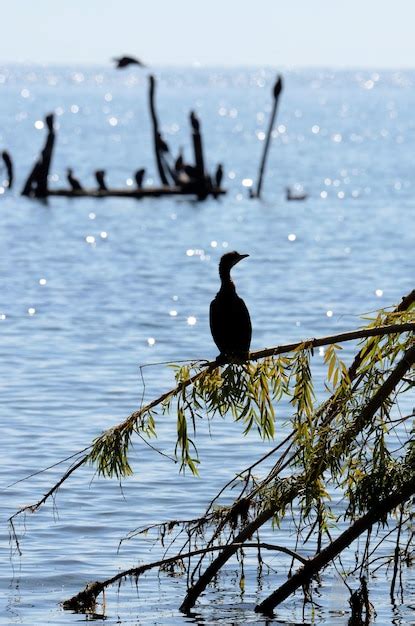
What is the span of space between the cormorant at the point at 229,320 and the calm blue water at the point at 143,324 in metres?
1.95

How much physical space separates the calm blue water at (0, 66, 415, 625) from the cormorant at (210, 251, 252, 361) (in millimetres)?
1945

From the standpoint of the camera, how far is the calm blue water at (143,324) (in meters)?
10.3

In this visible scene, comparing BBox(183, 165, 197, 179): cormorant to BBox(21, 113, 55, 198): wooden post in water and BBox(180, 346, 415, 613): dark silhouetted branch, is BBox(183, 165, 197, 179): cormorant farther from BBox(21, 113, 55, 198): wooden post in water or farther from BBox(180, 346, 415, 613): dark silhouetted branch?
BBox(180, 346, 415, 613): dark silhouetted branch

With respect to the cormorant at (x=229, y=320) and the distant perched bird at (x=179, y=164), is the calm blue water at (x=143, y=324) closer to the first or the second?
the distant perched bird at (x=179, y=164)

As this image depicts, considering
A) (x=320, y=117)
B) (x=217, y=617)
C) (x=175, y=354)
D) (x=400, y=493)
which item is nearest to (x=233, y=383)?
(x=400, y=493)

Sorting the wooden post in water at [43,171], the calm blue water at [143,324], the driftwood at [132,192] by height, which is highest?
the wooden post in water at [43,171]

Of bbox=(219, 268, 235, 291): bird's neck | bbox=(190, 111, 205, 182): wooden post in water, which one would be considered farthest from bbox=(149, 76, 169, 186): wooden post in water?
bbox=(219, 268, 235, 291): bird's neck

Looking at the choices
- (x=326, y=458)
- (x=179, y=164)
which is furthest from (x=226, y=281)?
(x=179, y=164)

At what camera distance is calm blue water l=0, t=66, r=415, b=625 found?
10.3 m

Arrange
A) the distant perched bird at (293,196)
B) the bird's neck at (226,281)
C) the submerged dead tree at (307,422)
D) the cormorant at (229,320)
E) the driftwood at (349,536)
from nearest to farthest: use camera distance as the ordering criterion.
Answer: the submerged dead tree at (307,422)
the driftwood at (349,536)
the cormorant at (229,320)
the bird's neck at (226,281)
the distant perched bird at (293,196)

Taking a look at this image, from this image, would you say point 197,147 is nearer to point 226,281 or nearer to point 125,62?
point 125,62

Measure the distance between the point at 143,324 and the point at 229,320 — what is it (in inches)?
606

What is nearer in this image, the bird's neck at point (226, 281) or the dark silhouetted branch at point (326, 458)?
the dark silhouetted branch at point (326, 458)

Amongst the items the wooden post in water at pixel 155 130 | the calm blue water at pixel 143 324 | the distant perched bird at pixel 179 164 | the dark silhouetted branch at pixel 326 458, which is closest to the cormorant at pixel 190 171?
the distant perched bird at pixel 179 164
